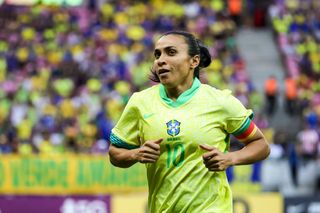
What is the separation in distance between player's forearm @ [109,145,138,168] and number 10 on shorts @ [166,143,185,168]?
0.76ft

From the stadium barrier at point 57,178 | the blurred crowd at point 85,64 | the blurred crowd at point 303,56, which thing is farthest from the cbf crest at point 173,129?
the blurred crowd at point 303,56

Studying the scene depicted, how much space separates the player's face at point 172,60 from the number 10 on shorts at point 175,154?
41 cm

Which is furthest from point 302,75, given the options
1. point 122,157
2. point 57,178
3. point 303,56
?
point 122,157

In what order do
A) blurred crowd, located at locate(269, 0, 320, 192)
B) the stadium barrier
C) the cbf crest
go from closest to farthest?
the cbf crest, the stadium barrier, blurred crowd, located at locate(269, 0, 320, 192)

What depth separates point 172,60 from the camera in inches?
271

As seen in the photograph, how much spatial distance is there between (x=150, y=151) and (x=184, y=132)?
315 millimetres

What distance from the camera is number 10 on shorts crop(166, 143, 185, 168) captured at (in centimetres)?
689

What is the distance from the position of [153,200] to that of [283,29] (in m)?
21.2

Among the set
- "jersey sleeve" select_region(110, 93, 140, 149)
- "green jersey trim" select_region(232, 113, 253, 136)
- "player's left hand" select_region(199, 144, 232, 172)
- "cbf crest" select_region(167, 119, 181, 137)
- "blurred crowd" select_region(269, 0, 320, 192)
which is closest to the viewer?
"player's left hand" select_region(199, 144, 232, 172)

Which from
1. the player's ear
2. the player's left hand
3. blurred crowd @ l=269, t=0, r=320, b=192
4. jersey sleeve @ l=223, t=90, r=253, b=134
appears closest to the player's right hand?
the player's left hand

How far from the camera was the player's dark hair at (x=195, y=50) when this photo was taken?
7.02 metres

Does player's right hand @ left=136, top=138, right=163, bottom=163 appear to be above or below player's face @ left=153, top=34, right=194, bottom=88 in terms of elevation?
below

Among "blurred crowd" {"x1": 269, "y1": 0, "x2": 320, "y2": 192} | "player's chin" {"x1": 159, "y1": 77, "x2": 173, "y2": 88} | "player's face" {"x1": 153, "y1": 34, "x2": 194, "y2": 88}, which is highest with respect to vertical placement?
"blurred crowd" {"x1": 269, "y1": 0, "x2": 320, "y2": 192}

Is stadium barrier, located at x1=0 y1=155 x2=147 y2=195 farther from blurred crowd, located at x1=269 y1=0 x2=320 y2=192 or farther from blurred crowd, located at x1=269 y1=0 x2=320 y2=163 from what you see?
blurred crowd, located at x1=269 y1=0 x2=320 y2=163
